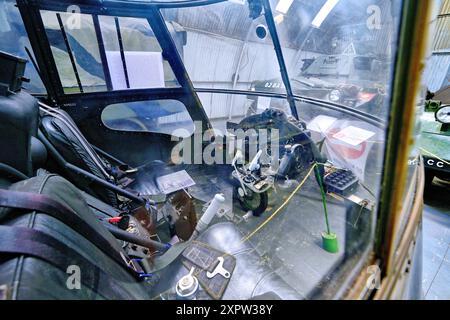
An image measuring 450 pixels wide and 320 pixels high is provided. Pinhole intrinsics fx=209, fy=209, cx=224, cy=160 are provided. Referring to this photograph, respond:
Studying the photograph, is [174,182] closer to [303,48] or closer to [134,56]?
[134,56]

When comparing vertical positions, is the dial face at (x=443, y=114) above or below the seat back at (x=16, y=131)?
below

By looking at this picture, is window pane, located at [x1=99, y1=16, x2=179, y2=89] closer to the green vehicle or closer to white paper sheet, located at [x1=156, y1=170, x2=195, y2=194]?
white paper sheet, located at [x1=156, y1=170, x2=195, y2=194]

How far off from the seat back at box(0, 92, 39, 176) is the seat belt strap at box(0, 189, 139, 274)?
344 millimetres

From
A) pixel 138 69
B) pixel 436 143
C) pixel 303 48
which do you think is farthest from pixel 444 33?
pixel 138 69

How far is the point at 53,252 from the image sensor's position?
1.70 feet

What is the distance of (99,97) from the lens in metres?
1.87

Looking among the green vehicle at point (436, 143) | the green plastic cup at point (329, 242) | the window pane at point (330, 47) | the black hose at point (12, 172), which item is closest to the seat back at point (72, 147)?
the black hose at point (12, 172)

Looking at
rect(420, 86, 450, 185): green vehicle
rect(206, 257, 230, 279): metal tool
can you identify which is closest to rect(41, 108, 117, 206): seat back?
rect(206, 257, 230, 279): metal tool

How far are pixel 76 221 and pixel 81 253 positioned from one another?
13cm

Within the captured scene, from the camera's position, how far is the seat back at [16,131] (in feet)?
2.57

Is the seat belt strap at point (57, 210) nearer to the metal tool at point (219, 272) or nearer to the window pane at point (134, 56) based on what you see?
the metal tool at point (219, 272)

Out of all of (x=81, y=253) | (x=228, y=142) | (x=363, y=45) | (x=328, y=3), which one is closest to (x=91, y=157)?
(x=81, y=253)

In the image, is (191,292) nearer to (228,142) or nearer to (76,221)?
(76,221)

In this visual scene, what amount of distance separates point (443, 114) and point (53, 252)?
12.4 feet
